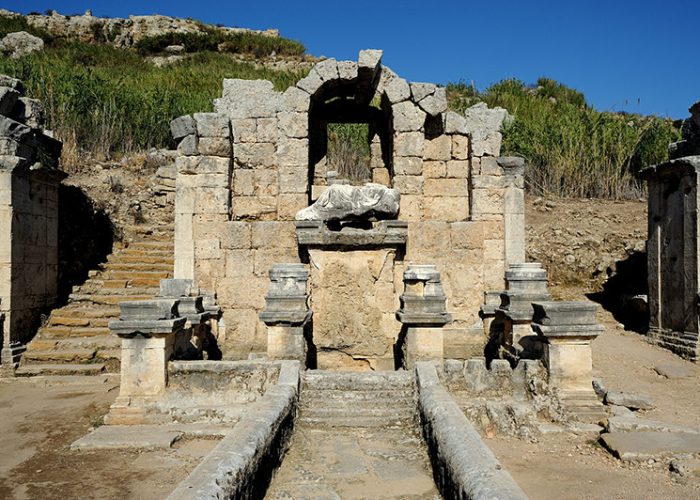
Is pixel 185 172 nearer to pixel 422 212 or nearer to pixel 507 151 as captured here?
pixel 422 212

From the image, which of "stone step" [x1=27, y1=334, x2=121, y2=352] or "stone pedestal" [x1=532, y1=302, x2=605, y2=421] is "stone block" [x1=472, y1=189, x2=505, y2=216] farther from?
"stone step" [x1=27, y1=334, x2=121, y2=352]

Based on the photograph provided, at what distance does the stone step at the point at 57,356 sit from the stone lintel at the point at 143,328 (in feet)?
13.8

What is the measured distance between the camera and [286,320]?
6.82 meters

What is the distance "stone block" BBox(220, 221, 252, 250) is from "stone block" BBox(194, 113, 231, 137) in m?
1.38

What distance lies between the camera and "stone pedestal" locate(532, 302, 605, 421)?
6.17m

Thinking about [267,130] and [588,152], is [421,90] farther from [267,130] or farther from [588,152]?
[588,152]

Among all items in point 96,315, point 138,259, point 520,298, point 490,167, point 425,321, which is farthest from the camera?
point 138,259

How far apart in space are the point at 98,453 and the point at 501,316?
540cm

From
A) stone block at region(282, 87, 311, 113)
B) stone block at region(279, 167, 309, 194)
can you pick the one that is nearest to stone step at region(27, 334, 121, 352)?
stone block at region(279, 167, 309, 194)

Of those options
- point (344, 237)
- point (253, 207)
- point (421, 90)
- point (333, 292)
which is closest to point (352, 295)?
point (333, 292)

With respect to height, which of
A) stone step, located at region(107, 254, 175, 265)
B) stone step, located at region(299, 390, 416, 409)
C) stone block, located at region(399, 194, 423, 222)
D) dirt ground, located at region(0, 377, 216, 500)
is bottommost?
dirt ground, located at region(0, 377, 216, 500)

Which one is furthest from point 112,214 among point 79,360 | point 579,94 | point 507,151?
point 579,94

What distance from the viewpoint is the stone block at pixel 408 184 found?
9312mm

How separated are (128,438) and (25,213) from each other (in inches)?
239
